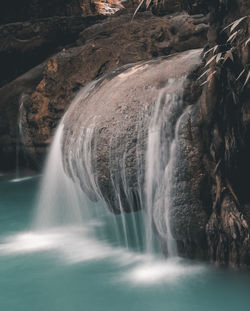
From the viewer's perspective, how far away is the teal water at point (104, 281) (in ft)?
11.7

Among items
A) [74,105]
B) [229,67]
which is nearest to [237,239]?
[229,67]

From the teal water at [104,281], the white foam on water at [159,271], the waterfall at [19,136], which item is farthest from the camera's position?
the waterfall at [19,136]

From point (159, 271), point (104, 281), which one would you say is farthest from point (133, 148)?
point (104, 281)

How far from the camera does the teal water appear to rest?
3.58 meters

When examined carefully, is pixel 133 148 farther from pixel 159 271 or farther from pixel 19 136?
pixel 19 136

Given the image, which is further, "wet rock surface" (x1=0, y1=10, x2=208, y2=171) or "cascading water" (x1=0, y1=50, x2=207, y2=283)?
"wet rock surface" (x1=0, y1=10, x2=208, y2=171)

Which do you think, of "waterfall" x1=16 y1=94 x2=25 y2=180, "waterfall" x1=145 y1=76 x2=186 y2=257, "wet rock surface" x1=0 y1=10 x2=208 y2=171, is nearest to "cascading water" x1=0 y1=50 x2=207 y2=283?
"waterfall" x1=145 y1=76 x2=186 y2=257

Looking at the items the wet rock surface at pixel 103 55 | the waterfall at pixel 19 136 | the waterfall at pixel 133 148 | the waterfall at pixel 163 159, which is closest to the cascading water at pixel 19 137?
the waterfall at pixel 19 136

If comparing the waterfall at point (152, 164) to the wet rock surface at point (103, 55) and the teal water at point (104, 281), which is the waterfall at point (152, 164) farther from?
the wet rock surface at point (103, 55)

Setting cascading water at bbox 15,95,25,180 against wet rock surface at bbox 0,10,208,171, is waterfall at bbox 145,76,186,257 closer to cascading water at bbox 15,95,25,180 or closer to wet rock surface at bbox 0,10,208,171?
wet rock surface at bbox 0,10,208,171

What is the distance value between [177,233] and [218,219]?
0.42m

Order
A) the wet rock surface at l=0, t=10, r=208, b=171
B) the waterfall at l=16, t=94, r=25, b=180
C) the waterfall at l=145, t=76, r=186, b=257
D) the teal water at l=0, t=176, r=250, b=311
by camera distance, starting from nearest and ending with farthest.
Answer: the teal water at l=0, t=176, r=250, b=311, the waterfall at l=145, t=76, r=186, b=257, the wet rock surface at l=0, t=10, r=208, b=171, the waterfall at l=16, t=94, r=25, b=180

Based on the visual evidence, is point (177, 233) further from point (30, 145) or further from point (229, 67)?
point (30, 145)

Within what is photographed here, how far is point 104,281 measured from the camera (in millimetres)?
4031
